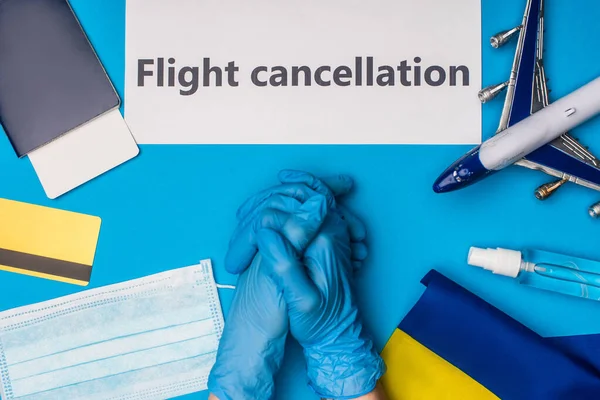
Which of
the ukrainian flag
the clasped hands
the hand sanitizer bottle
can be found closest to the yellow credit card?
the clasped hands

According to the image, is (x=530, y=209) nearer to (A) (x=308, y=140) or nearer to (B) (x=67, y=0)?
(A) (x=308, y=140)

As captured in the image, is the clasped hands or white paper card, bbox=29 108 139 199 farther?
white paper card, bbox=29 108 139 199

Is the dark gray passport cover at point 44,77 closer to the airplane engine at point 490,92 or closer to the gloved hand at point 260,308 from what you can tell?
the gloved hand at point 260,308

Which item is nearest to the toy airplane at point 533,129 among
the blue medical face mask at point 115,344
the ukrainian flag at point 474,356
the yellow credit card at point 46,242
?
the ukrainian flag at point 474,356

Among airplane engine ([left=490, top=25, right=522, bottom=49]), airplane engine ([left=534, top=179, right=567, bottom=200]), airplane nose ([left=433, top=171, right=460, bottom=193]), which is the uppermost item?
airplane engine ([left=490, top=25, right=522, bottom=49])

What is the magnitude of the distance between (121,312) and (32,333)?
0.15 meters

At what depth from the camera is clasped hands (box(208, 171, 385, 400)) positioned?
0.83 meters

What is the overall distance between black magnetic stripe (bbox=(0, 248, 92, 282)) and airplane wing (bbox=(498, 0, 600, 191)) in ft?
2.34

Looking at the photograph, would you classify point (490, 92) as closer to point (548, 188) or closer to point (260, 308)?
point (548, 188)

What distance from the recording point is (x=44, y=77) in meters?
0.99

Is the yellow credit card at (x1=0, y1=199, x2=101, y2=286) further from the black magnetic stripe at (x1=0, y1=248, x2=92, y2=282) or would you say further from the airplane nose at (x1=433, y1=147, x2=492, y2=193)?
the airplane nose at (x1=433, y1=147, x2=492, y2=193)

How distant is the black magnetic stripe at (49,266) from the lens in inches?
38.4

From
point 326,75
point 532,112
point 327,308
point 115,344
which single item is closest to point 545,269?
point 532,112

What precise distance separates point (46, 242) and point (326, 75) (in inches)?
21.2
